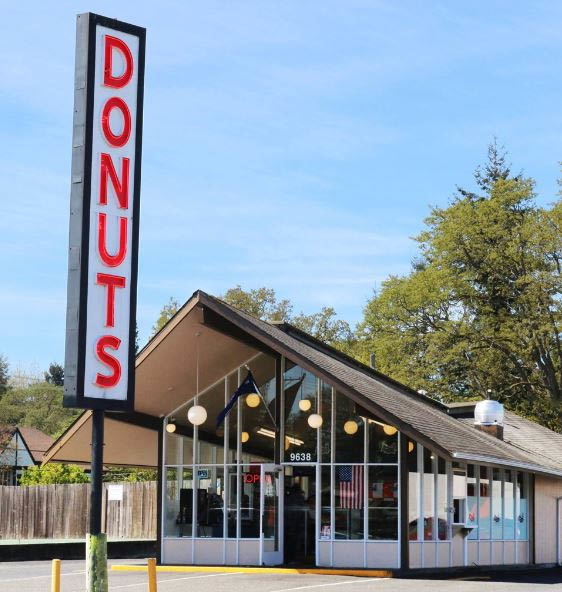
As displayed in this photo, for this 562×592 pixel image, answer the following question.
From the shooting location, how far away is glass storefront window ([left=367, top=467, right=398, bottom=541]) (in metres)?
24.5

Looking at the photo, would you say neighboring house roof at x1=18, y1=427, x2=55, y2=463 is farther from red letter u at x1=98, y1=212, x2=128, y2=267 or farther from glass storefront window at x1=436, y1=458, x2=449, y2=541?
red letter u at x1=98, y1=212, x2=128, y2=267

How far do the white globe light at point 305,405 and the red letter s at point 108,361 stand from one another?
11791 mm

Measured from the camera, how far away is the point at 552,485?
106 ft

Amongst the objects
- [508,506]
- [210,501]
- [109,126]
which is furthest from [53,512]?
[109,126]

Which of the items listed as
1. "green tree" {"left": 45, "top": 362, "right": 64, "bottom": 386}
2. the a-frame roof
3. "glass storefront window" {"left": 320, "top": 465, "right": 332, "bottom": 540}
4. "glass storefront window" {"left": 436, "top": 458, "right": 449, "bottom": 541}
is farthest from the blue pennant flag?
"green tree" {"left": 45, "top": 362, "right": 64, "bottom": 386}

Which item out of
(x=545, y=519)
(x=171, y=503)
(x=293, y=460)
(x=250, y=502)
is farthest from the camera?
(x=545, y=519)

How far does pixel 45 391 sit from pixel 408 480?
8829cm

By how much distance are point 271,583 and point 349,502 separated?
3.76 metres

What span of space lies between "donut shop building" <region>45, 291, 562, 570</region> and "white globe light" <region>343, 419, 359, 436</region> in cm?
4

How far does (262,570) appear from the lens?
979 inches

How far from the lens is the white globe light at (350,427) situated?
996 inches

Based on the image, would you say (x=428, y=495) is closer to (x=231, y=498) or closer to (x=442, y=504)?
(x=442, y=504)

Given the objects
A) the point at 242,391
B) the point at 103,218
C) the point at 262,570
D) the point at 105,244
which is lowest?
the point at 262,570

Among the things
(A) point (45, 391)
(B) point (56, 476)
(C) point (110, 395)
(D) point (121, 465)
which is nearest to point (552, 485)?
(D) point (121, 465)
